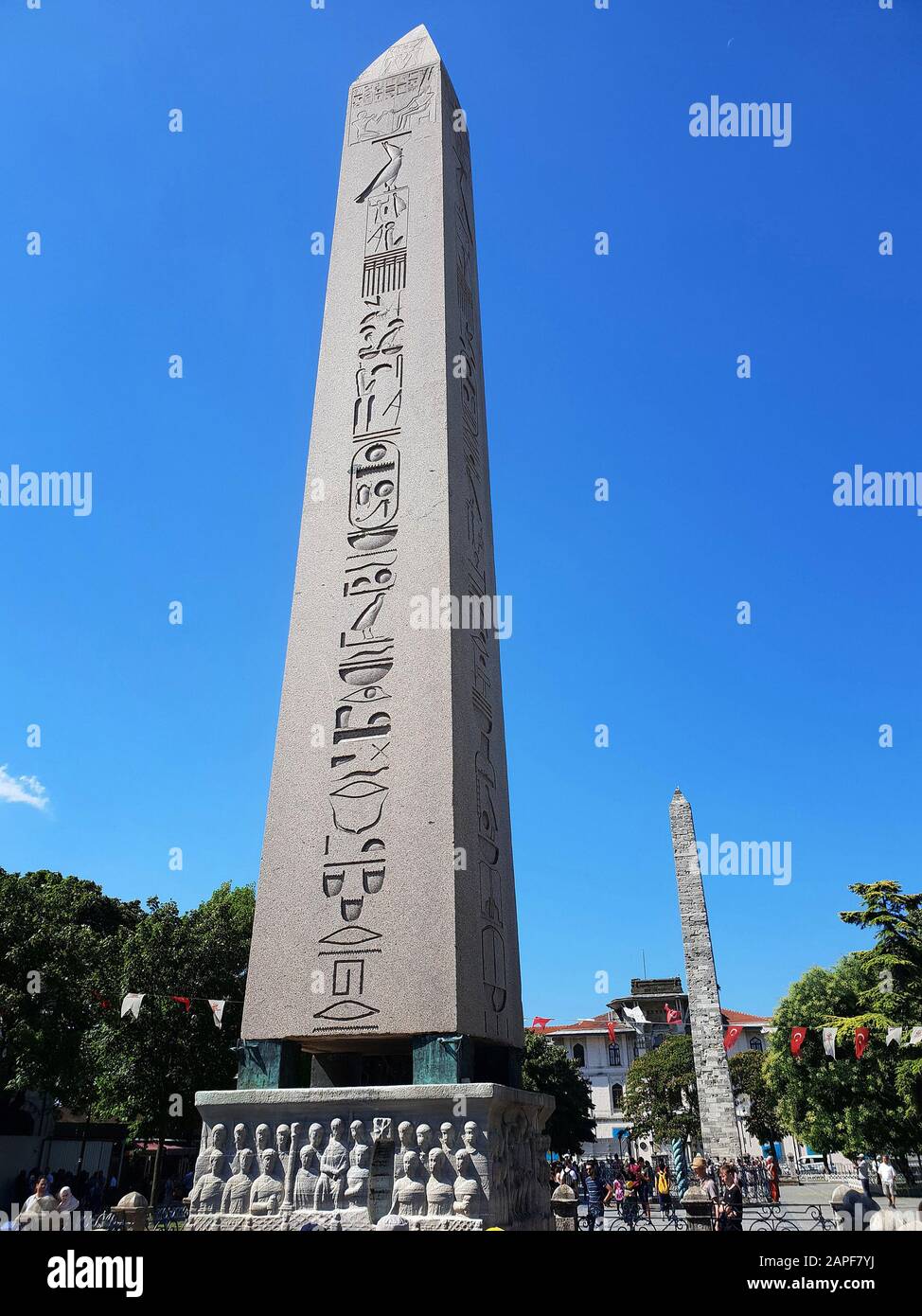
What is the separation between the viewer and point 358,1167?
6.96 meters

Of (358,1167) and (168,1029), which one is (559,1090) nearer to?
(168,1029)

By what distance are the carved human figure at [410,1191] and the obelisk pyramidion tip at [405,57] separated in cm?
1344

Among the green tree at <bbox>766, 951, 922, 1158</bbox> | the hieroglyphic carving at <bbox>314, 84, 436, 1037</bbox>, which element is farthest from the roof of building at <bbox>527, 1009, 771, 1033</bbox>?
the hieroglyphic carving at <bbox>314, 84, 436, 1037</bbox>

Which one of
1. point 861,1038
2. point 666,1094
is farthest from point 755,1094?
point 861,1038

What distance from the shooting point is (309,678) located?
9.12 meters

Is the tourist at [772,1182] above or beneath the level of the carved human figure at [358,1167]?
beneath

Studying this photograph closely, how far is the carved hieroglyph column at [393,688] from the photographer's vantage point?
767 centimetres

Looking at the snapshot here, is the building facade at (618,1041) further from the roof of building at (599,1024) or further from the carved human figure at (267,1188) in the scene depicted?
the carved human figure at (267,1188)

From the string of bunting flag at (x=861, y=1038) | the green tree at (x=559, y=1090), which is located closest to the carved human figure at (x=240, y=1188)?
the string of bunting flag at (x=861, y=1038)

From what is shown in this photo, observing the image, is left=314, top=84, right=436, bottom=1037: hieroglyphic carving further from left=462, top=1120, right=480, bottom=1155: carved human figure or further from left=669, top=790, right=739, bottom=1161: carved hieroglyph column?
left=669, top=790, right=739, bottom=1161: carved hieroglyph column

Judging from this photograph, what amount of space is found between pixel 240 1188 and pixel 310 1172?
565 mm

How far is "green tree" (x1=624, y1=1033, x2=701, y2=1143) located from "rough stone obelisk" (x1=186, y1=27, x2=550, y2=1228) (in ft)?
134

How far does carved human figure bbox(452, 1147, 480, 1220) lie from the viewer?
670 cm
